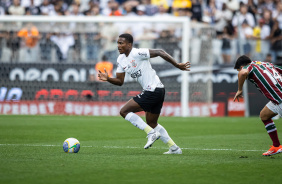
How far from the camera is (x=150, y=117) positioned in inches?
423

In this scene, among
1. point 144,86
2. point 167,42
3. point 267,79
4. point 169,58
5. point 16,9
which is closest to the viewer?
point 267,79

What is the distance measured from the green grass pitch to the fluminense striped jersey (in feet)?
3.69

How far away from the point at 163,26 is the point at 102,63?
3.06 m

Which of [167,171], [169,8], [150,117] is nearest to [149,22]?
[169,8]

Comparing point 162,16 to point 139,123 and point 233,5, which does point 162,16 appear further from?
point 139,123

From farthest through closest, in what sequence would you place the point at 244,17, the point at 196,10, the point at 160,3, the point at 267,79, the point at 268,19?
the point at 160,3 < the point at 196,10 < the point at 244,17 < the point at 268,19 < the point at 267,79

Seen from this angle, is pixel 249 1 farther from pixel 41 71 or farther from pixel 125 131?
pixel 125 131

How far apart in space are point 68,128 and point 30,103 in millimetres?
6975

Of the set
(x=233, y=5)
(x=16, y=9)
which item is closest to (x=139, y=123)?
(x=233, y=5)

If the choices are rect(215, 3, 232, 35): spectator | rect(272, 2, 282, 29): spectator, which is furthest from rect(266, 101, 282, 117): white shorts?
rect(272, 2, 282, 29): spectator

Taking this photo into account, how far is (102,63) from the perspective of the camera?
938 inches

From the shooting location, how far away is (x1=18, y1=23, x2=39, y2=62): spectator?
2366 cm

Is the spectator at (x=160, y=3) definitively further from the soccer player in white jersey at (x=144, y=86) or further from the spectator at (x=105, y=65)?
the soccer player in white jersey at (x=144, y=86)

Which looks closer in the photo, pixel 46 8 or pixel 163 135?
pixel 163 135
